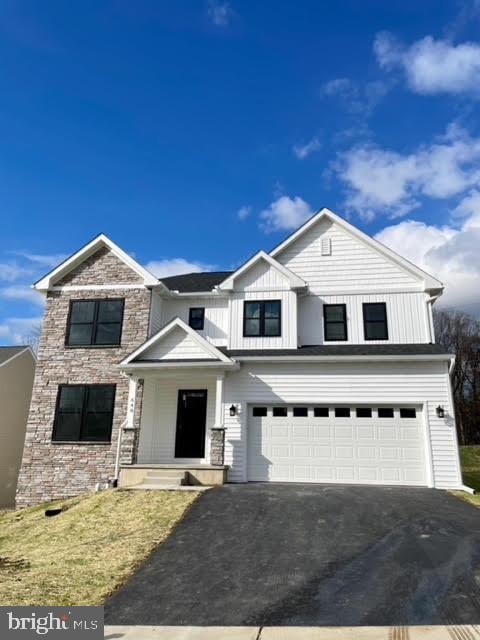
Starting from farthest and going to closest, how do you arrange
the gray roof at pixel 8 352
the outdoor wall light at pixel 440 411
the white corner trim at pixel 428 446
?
the gray roof at pixel 8 352 → the outdoor wall light at pixel 440 411 → the white corner trim at pixel 428 446

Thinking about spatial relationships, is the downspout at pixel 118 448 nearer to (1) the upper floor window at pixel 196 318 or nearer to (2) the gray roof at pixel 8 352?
(1) the upper floor window at pixel 196 318

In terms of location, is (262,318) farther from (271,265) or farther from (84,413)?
(84,413)

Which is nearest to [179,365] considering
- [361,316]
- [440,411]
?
[361,316]

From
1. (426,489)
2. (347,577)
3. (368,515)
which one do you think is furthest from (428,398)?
(347,577)

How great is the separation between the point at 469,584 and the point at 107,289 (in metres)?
13.4

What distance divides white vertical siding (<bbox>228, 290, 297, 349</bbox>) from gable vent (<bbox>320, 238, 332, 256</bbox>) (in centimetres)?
211

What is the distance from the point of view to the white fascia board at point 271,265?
1500 centimetres

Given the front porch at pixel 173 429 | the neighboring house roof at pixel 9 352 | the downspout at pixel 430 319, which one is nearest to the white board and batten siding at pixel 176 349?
the front porch at pixel 173 429

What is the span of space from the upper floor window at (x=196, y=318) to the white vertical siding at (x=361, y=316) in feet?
11.7

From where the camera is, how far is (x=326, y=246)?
630 inches

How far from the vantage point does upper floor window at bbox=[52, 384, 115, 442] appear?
46.5ft

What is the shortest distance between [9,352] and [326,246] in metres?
14.5

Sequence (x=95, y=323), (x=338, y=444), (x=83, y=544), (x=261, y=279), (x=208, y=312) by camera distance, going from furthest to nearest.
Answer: (x=208, y=312)
(x=261, y=279)
(x=95, y=323)
(x=338, y=444)
(x=83, y=544)

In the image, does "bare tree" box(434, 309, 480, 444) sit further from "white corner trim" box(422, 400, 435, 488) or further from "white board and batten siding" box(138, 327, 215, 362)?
"white board and batten siding" box(138, 327, 215, 362)
